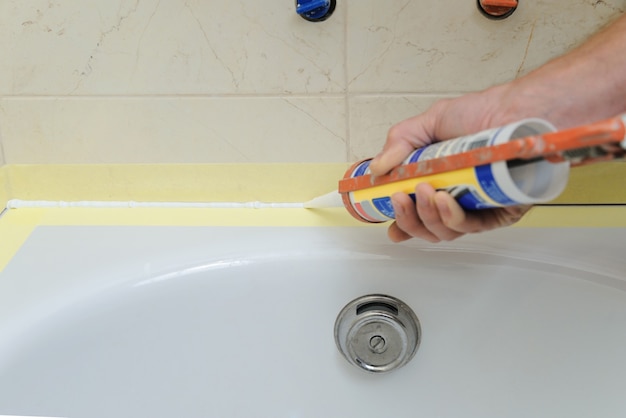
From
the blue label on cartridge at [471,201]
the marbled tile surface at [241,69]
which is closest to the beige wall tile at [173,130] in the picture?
the marbled tile surface at [241,69]

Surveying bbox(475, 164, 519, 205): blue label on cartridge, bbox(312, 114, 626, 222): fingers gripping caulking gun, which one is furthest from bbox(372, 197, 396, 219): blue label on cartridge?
bbox(475, 164, 519, 205): blue label on cartridge

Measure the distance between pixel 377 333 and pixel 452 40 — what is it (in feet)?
1.15

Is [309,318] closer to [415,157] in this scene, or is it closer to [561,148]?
[415,157]

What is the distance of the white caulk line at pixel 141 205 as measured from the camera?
29.0 inches

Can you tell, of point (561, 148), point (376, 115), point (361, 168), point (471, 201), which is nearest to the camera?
point (561, 148)

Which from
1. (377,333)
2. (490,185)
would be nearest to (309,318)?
(377,333)

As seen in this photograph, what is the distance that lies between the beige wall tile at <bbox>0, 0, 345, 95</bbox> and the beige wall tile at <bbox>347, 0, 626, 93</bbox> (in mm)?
33

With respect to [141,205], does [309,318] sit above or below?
below

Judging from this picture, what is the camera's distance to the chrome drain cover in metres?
0.68

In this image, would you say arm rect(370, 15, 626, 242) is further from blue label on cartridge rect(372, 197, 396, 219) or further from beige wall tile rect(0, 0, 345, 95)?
beige wall tile rect(0, 0, 345, 95)

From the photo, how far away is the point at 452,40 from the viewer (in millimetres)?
634

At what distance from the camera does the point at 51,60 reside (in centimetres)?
67

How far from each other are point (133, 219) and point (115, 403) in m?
0.22

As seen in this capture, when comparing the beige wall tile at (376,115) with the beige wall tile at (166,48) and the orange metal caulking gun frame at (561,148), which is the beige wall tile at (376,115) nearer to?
the beige wall tile at (166,48)
